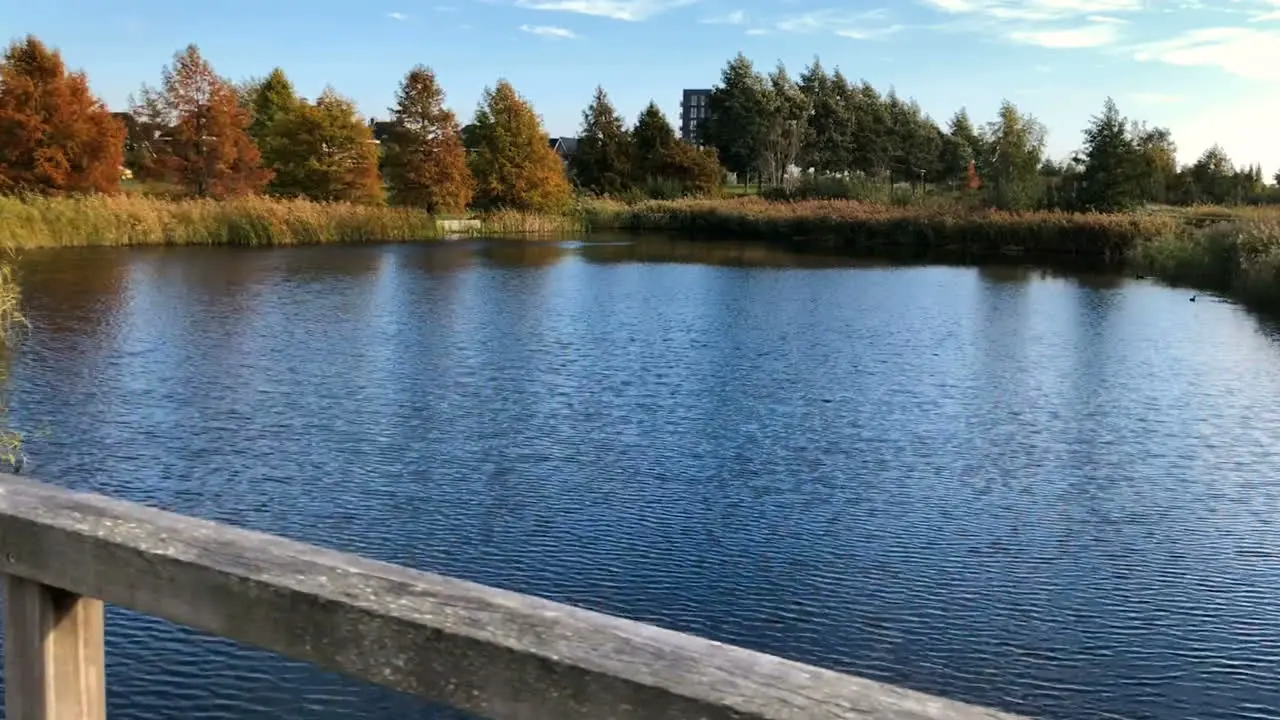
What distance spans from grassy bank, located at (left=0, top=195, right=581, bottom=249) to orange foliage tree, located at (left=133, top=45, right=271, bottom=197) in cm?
416

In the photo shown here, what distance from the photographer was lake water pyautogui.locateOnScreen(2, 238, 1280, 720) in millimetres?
5145

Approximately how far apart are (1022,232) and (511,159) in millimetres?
18313

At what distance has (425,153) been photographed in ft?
134

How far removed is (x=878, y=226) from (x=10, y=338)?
2851cm

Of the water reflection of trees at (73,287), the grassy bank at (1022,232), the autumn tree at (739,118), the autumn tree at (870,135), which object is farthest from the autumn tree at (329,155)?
the autumn tree at (870,135)

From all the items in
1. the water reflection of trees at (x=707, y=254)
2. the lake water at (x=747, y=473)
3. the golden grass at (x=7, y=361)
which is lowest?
the lake water at (x=747, y=473)

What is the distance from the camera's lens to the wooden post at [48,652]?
5.55ft

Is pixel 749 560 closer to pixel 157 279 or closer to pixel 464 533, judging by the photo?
pixel 464 533

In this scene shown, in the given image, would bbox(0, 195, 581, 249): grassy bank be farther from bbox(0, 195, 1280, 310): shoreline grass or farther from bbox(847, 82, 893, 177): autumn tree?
bbox(847, 82, 893, 177): autumn tree

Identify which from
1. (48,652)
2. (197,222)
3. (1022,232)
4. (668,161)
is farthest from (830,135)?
(48,652)

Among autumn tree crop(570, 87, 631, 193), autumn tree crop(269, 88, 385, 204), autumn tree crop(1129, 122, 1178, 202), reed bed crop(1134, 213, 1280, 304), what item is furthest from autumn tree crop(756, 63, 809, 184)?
reed bed crop(1134, 213, 1280, 304)

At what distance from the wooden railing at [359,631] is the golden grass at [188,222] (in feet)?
84.3

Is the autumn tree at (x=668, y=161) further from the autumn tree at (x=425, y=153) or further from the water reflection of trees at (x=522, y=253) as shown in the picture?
the water reflection of trees at (x=522, y=253)

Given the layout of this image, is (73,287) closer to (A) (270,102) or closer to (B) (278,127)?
(B) (278,127)
